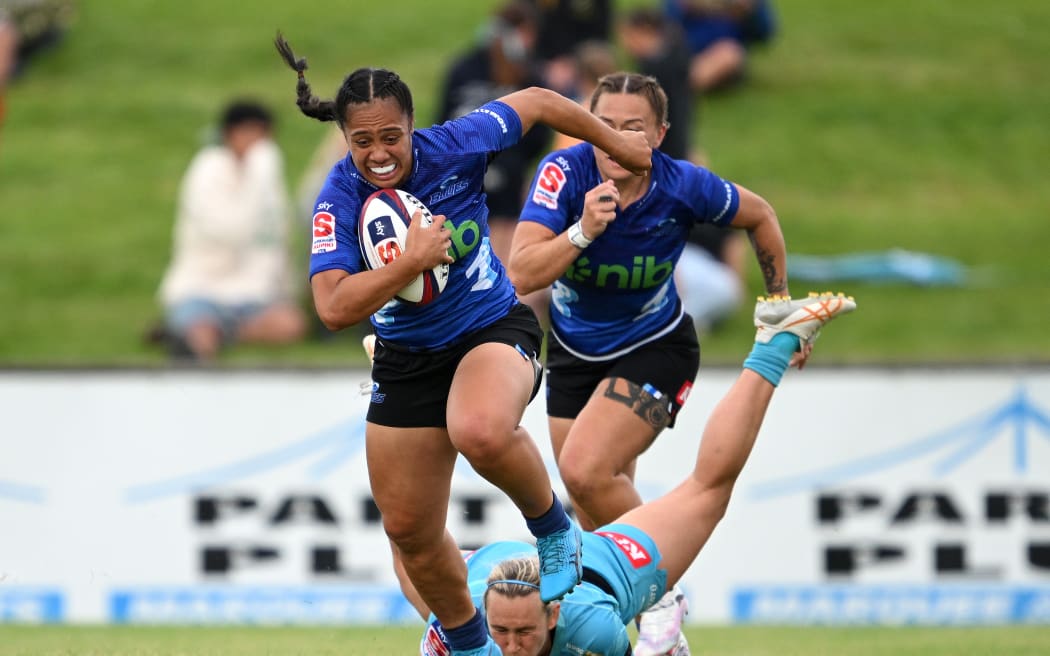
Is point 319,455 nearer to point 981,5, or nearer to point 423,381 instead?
point 423,381

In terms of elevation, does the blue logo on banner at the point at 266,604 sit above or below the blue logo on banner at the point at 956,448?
below

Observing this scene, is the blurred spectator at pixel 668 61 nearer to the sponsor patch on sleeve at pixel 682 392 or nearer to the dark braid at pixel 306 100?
the sponsor patch on sleeve at pixel 682 392

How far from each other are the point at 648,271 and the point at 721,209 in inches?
16.9

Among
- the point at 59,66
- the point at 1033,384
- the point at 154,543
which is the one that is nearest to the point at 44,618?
the point at 154,543

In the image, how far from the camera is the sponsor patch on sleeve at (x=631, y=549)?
649 centimetres

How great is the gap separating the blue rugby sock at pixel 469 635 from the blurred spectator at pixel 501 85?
6.96 m

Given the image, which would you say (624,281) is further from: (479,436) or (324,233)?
(324,233)

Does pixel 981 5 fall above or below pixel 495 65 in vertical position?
above

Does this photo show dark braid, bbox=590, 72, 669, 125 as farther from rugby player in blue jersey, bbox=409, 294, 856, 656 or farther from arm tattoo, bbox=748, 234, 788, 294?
rugby player in blue jersey, bbox=409, 294, 856, 656

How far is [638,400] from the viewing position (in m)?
6.84

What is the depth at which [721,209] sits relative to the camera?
681 centimetres

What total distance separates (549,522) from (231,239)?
7910 millimetres

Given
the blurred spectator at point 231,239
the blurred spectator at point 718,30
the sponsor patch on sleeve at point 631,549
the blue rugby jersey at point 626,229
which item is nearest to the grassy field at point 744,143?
the blurred spectator at point 231,239

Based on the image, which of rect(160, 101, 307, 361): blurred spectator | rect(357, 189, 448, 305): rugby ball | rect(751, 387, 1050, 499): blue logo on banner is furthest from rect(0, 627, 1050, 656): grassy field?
rect(160, 101, 307, 361): blurred spectator
